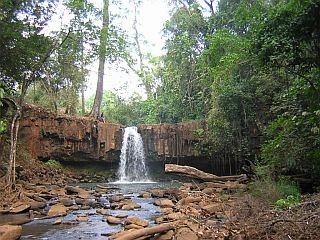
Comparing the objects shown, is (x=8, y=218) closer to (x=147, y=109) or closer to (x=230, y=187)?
(x=230, y=187)

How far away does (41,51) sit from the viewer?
14.9m

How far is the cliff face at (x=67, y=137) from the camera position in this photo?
798 inches

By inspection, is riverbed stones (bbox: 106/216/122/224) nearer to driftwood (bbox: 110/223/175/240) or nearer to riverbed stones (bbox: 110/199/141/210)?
riverbed stones (bbox: 110/199/141/210)

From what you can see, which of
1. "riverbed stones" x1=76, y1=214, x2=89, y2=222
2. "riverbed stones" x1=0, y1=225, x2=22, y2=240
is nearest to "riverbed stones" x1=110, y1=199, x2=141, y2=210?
"riverbed stones" x1=76, y1=214, x2=89, y2=222

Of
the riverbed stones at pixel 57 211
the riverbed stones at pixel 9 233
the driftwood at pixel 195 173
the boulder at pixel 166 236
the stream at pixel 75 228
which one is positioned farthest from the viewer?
the driftwood at pixel 195 173

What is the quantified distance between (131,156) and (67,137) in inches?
184

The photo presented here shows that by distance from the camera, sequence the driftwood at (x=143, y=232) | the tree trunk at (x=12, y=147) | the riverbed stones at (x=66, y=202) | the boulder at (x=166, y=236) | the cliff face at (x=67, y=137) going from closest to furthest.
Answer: the driftwood at (x=143, y=232) < the boulder at (x=166, y=236) < the riverbed stones at (x=66, y=202) < the tree trunk at (x=12, y=147) < the cliff face at (x=67, y=137)

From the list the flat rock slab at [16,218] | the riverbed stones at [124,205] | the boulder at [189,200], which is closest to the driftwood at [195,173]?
the boulder at [189,200]

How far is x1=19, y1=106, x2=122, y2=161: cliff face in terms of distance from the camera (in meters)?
20.3

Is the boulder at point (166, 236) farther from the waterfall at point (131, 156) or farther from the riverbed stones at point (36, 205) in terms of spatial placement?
the waterfall at point (131, 156)

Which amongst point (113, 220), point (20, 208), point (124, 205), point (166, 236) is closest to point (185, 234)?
point (166, 236)

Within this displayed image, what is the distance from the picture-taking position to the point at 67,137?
843 inches

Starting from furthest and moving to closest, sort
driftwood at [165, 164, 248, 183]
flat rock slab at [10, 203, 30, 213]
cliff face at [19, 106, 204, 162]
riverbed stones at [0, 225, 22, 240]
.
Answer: cliff face at [19, 106, 204, 162]
driftwood at [165, 164, 248, 183]
flat rock slab at [10, 203, 30, 213]
riverbed stones at [0, 225, 22, 240]

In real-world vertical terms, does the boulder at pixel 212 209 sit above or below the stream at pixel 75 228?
above
